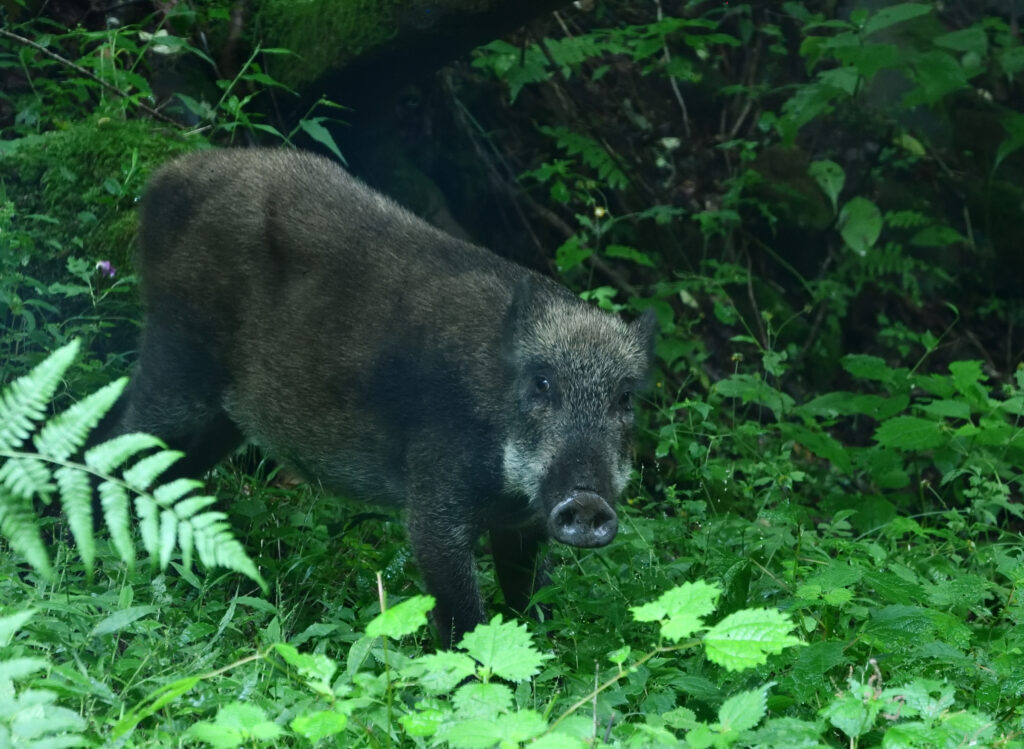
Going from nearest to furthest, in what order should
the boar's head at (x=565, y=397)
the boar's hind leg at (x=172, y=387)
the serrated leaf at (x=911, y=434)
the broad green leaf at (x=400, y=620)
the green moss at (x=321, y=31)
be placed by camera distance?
the broad green leaf at (x=400, y=620)
the boar's head at (x=565, y=397)
the boar's hind leg at (x=172, y=387)
the serrated leaf at (x=911, y=434)
the green moss at (x=321, y=31)

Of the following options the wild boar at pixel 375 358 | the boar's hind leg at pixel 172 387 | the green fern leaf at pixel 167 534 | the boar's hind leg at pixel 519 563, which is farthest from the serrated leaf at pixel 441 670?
the boar's hind leg at pixel 172 387

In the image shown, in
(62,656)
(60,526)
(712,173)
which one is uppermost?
(62,656)

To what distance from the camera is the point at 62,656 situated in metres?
3.63

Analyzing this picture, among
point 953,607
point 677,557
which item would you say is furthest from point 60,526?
point 953,607

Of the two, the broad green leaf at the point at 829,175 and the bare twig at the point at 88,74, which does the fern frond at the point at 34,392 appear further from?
the broad green leaf at the point at 829,175

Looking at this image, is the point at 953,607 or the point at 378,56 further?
the point at 378,56

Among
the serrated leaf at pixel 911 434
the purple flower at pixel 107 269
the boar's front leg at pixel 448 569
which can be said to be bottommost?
the serrated leaf at pixel 911 434

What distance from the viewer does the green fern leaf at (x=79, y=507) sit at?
7.41 ft

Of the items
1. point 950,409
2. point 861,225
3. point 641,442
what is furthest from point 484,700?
point 861,225

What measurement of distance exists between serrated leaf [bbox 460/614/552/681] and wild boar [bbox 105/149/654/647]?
5.01ft

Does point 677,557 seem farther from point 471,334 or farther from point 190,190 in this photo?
point 190,190

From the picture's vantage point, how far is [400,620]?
2623mm

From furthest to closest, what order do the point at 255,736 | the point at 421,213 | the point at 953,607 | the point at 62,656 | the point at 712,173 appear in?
1. the point at 712,173
2. the point at 421,213
3. the point at 953,607
4. the point at 62,656
5. the point at 255,736

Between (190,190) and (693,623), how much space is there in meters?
3.32
